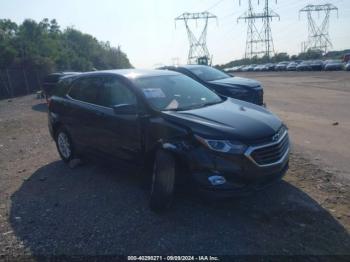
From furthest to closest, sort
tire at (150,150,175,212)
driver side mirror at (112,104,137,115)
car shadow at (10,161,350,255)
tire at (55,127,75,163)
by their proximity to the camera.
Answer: tire at (55,127,75,163) → driver side mirror at (112,104,137,115) → tire at (150,150,175,212) → car shadow at (10,161,350,255)

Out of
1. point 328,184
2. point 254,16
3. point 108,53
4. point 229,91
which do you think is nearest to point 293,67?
point 254,16

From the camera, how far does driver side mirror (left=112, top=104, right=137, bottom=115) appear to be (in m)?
4.47

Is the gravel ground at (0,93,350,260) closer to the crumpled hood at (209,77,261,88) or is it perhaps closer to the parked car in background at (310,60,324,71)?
the crumpled hood at (209,77,261,88)

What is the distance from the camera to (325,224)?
376cm

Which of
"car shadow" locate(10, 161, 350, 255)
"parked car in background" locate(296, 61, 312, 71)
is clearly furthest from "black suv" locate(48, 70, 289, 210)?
"parked car in background" locate(296, 61, 312, 71)

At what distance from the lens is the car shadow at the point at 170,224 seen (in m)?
3.45

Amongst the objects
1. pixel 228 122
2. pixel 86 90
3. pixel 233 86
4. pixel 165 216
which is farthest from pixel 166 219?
pixel 233 86

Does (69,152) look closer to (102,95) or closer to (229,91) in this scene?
(102,95)

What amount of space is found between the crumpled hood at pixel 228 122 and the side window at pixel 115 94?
732 millimetres

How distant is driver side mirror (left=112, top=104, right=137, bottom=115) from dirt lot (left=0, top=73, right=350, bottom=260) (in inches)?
45.9

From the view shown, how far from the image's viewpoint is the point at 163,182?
405 cm

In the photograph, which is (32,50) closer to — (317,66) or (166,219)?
(166,219)

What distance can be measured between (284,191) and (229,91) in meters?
5.36

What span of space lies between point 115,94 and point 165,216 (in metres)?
1.99
